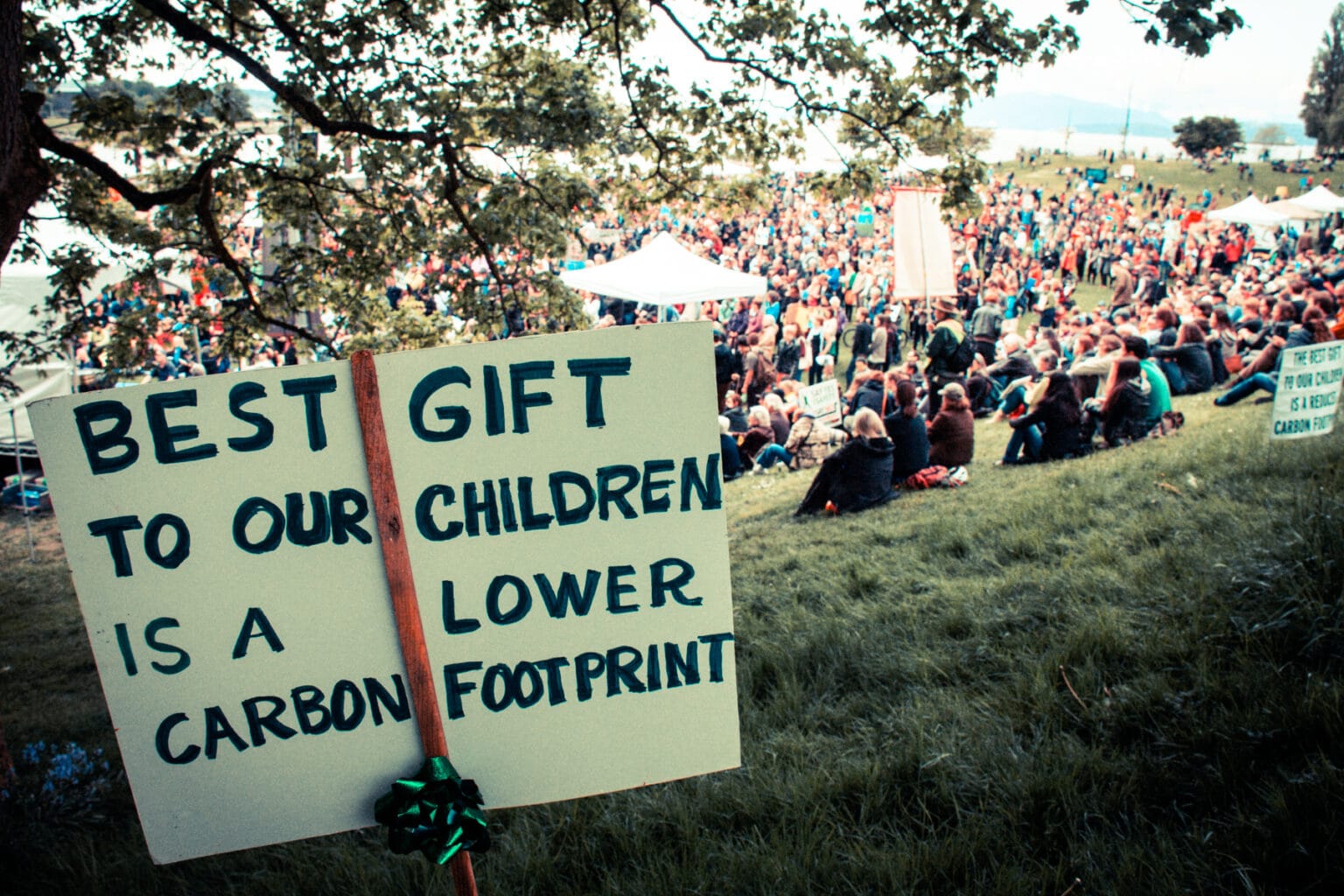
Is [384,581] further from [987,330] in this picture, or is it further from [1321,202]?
[1321,202]

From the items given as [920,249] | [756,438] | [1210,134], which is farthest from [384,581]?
[1210,134]

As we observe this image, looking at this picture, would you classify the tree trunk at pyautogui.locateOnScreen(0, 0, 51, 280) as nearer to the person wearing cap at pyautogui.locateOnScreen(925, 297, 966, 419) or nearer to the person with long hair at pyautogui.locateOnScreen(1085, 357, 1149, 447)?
the person with long hair at pyautogui.locateOnScreen(1085, 357, 1149, 447)

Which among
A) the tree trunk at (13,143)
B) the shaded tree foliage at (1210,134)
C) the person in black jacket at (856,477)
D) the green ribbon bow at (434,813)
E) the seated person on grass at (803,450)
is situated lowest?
the seated person on grass at (803,450)

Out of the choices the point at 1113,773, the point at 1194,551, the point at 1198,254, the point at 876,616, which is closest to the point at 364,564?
the point at 1113,773

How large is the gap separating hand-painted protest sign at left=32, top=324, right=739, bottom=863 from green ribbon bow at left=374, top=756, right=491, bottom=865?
0.20ft

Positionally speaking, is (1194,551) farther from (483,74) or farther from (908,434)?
(483,74)

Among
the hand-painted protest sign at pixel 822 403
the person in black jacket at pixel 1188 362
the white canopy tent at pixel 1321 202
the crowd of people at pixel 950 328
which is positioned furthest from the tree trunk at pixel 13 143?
the white canopy tent at pixel 1321 202

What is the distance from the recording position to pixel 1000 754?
270 cm

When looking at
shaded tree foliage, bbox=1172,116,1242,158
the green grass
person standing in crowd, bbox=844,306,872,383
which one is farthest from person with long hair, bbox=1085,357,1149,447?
shaded tree foliage, bbox=1172,116,1242,158

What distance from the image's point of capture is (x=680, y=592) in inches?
70.1

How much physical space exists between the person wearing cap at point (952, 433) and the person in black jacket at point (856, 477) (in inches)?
40.4

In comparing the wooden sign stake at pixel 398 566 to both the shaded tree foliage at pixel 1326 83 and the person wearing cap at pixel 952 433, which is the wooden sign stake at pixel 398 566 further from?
the shaded tree foliage at pixel 1326 83

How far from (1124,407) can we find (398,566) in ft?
28.1

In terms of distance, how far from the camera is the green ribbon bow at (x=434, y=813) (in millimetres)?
1616
